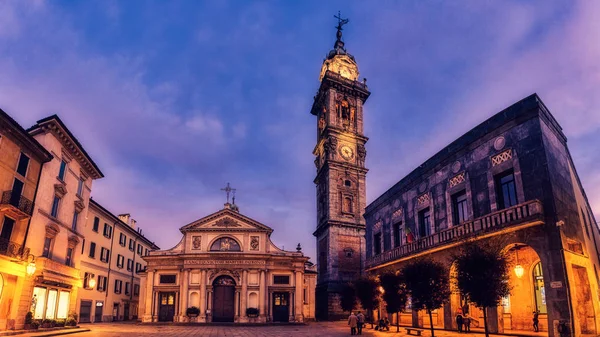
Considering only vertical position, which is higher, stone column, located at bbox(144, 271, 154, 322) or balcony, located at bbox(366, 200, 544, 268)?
balcony, located at bbox(366, 200, 544, 268)

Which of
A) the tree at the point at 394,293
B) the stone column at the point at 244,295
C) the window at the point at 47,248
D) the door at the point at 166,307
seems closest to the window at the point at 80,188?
the window at the point at 47,248

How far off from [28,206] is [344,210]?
1499 inches

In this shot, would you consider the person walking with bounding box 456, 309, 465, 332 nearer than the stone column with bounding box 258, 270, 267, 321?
Yes

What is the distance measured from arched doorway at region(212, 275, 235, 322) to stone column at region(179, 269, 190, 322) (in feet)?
9.88

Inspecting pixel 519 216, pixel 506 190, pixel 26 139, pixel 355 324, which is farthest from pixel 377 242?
pixel 26 139

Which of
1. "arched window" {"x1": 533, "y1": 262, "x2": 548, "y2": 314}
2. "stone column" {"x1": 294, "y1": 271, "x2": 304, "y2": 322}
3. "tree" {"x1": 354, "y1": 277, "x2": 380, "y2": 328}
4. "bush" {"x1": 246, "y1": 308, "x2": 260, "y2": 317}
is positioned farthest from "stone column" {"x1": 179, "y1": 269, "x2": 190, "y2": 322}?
"arched window" {"x1": 533, "y1": 262, "x2": 548, "y2": 314}

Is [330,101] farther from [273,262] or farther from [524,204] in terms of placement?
[524,204]

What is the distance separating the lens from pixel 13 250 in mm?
23766

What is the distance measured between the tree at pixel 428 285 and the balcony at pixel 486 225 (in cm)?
240

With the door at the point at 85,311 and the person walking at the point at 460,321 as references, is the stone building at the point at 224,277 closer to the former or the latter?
the door at the point at 85,311

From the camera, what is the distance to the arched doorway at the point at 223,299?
4434cm

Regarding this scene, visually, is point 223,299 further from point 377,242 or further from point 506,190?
point 506,190

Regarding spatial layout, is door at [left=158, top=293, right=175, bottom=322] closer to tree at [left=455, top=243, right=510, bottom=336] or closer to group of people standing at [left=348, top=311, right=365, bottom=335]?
group of people standing at [left=348, top=311, right=365, bottom=335]

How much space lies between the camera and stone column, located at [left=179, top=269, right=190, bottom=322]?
43.0 meters
